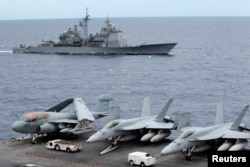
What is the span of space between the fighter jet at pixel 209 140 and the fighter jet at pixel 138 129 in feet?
12.2

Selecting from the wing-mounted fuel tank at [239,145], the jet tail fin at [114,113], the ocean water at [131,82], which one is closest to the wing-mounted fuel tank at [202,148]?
the wing-mounted fuel tank at [239,145]

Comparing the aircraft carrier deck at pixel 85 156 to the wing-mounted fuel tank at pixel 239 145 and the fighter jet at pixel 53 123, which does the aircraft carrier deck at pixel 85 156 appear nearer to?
the fighter jet at pixel 53 123

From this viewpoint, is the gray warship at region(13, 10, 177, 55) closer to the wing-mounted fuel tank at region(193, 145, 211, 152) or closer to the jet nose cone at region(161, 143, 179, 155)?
the wing-mounted fuel tank at region(193, 145, 211, 152)

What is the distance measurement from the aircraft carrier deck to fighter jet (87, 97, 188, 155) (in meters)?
0.79

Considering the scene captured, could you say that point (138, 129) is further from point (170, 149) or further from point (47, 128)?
point (47, 128)

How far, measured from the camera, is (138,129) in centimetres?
5478

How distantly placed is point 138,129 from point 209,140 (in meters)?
8.73

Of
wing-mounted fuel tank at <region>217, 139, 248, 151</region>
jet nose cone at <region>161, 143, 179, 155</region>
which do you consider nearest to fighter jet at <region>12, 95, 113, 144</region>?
jet nose cone at <region>161, 143, 179, 155</region>

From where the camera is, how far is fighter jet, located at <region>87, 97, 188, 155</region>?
171 ft

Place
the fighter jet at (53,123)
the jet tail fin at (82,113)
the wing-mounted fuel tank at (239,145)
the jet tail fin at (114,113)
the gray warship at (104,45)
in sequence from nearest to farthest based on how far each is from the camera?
the wing-mounted fuel tank at (239,145) < the fighter jet at (53,123) < the jet tail fin at (114,113) < the jet tail fin at (82,113) < the gray warship at (104,45)

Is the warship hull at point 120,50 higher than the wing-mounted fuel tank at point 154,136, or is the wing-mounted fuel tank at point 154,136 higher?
the warship hull at point 120,50

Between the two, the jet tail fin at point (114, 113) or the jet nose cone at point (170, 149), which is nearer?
the jet nose cone at point (170, 149)

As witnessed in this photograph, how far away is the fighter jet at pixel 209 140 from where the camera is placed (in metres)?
47.3

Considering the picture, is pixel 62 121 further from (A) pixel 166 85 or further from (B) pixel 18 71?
(B) pixel 18 71
